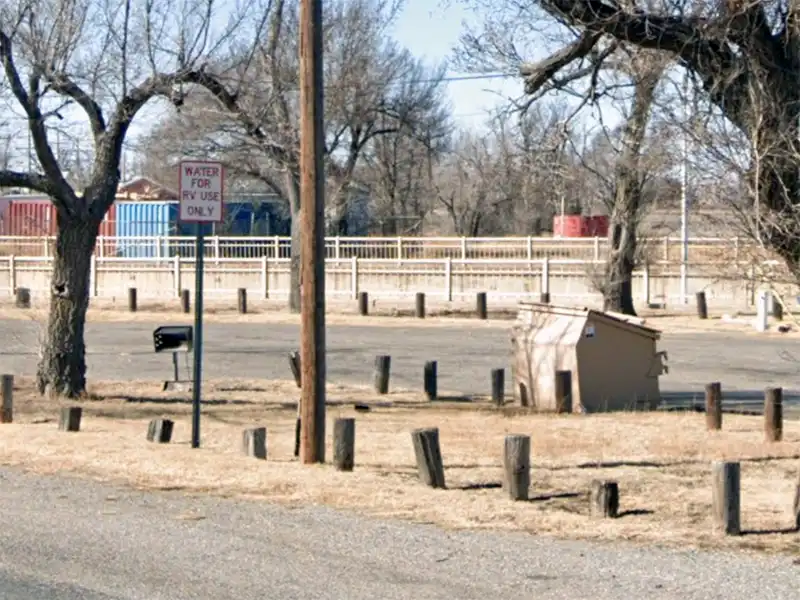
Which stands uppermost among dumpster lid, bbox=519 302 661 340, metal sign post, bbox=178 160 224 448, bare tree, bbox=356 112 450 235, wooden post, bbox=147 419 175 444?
bare tree, bbox=356 112 450 235

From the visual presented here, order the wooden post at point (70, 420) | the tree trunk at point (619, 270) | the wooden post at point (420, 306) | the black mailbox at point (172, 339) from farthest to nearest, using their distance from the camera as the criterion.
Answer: the wooden post at point (420, 306)
the tree trunk at point (619, 270)
the black mailbox at point (172, 339)
the wooden post at point (70, 420)

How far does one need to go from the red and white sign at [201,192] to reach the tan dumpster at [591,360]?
6480 millimetres

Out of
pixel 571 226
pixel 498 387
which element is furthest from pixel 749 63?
pixel 571 226

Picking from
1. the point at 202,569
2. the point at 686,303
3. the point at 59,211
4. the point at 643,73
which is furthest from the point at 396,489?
the point at 686,303

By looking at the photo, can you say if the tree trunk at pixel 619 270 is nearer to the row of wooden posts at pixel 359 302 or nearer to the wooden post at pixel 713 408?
the row of wooden posts at pixel 359 302

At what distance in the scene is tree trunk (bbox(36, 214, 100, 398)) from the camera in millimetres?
18547

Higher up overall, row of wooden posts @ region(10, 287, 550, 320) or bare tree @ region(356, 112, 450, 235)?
bare tree @ region(356, 112, 450, 235)

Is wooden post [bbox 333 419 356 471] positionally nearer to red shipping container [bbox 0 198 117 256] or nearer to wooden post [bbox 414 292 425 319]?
wooden post [bbox 414 292 425 319]

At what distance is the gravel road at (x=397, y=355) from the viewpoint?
2314 cm

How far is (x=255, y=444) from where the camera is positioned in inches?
538

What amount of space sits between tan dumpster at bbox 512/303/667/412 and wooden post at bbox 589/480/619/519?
7.90 meters

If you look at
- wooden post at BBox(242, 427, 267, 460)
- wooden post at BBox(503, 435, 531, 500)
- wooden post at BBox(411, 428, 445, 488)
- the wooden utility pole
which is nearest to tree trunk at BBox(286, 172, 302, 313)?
wooden post at BBox(242, 427, 267, 460)

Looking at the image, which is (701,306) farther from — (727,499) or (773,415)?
(727,499)

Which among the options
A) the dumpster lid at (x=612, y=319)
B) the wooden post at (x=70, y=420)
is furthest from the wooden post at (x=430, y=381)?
the wooden post at (x=70, y=420)
